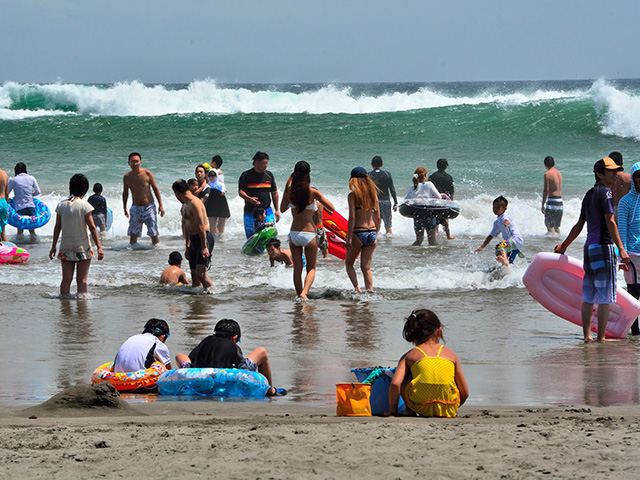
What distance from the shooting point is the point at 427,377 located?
4414 millimetres

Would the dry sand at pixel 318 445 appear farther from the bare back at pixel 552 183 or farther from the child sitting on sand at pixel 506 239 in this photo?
the bare back at pixel 552 183

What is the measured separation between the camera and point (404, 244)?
1399 centimetres

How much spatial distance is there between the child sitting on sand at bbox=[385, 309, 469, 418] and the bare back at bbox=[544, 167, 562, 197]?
1101 centimetres

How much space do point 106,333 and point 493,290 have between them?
15.1ft

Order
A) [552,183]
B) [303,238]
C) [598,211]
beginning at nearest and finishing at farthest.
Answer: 1. [598,211]
2. [303,238]
3. [552,183]

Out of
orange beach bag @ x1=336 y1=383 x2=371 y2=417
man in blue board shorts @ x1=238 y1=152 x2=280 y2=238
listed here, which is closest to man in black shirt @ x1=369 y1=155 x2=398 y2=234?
man in blue board shorts @ x1=238 y1=152 x2=280 y2=238

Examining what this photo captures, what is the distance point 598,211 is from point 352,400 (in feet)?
10.3

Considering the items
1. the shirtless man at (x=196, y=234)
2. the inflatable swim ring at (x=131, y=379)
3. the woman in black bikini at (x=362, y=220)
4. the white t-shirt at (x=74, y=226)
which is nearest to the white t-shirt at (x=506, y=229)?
the woman in black bikini at (x=362, y=220)

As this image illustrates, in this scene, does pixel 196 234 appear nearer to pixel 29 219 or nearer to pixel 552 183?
pixel 29 219

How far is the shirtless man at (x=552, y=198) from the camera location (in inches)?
584

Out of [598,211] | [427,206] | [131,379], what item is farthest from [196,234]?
[427,206]

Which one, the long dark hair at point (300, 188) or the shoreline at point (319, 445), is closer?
the shoreline at point (319, 445)

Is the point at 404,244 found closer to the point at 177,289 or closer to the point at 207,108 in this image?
the point at 177,289

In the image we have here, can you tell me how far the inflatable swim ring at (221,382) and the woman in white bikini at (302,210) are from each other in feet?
11.7
